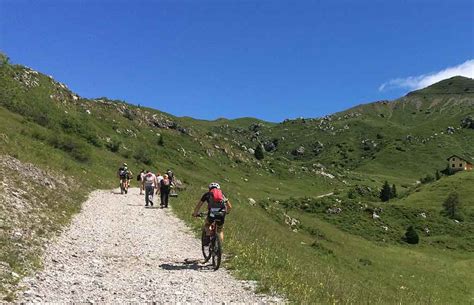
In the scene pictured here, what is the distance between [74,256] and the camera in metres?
16.2

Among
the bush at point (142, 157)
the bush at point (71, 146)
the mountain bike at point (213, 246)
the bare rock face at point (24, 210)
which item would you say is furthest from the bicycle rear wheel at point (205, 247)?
the bush at point (142, 157)

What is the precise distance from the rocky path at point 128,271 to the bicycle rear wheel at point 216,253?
281mm

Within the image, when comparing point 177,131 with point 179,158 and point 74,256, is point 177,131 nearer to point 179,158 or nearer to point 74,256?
point 179,158

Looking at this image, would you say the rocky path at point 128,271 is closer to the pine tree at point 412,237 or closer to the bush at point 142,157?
the pine tree at point 412,237

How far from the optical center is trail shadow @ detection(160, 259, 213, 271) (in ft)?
51.8

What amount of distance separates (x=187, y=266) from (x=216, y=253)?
1.31 meters

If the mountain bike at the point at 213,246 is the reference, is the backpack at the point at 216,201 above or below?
above

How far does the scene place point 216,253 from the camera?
51.7ft

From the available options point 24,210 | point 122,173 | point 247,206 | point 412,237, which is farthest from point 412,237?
point 24,210

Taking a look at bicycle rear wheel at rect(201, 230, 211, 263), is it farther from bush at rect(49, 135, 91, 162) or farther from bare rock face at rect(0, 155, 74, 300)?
bush at rect(49, 135, 91, 162)

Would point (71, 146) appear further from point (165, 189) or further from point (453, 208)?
point (453, 208)

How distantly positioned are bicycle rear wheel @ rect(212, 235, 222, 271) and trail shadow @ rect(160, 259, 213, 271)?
28 cm

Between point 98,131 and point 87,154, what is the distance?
82.6ft

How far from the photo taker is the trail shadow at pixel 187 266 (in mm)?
15781
